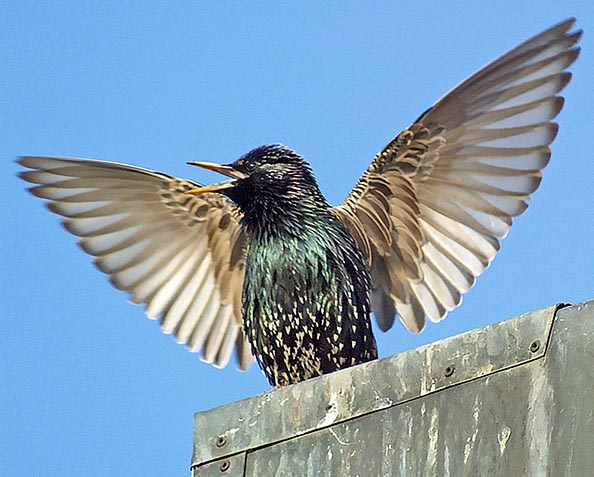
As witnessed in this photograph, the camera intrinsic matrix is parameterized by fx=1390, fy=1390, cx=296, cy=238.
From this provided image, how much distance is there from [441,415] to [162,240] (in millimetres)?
3601

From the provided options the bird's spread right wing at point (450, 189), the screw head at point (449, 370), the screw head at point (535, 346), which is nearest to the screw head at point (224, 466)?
the screw head at point (449, 370)

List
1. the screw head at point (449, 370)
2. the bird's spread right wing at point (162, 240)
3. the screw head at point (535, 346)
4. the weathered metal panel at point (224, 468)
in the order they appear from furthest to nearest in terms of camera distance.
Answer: the bird's spread right wing at point (162, 240)
the weathered metal panel at point (224, 468)
the screw head at point (449, 370)
the screw head at point (535, 346)

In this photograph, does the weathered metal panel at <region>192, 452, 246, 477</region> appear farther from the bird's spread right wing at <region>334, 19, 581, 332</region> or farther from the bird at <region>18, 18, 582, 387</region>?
the bird's spread right wing at <region>334, 19, 581, 332</region>

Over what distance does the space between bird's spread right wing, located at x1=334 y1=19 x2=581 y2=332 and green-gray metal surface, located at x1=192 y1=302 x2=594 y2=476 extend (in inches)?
92.8

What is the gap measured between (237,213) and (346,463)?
3131mm

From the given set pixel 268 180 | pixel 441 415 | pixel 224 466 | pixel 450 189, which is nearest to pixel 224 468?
pixel 224 466

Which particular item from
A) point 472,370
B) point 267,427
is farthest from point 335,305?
point 472,370

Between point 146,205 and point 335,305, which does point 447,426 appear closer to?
point 335,305

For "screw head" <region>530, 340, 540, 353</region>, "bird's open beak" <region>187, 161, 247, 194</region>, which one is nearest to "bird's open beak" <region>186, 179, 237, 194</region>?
"bird's open beak" <region>187, 161, 247, 194</region>

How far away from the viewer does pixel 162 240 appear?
7469mm

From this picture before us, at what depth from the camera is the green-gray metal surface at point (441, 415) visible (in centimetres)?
380

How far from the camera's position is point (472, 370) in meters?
4.13

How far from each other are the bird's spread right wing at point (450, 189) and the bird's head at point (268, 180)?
0.24 meters

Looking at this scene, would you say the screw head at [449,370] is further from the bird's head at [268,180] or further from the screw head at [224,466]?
the bird's head at [268,180]
